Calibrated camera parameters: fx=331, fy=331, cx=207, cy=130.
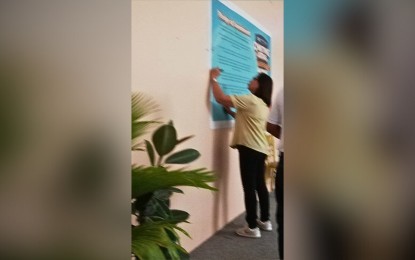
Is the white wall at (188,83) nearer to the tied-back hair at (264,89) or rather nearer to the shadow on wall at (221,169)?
the shadow on wall at (221,169)

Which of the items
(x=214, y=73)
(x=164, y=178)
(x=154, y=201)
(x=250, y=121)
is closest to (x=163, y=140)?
(x=154, y=201)

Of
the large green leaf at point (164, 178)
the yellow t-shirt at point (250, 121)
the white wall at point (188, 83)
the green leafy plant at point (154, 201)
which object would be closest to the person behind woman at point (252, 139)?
the yellow t-shirt at point (250, 121)

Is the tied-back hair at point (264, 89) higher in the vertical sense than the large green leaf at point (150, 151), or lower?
higher

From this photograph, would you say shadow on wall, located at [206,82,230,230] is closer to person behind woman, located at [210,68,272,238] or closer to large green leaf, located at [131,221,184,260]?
person behind woman, located at [210,68,272,238]

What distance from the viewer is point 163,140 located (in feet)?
4.42

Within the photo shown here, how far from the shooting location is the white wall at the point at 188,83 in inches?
64.7

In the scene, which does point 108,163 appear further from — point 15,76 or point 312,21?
point 312,21

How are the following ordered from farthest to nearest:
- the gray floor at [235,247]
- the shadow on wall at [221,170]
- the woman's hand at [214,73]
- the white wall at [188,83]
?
1. the shadow on wall at [221,170]
2. the woman's hand at [214,73]
3. the gray floor at [235,247]
4. the white wall at [188,83]

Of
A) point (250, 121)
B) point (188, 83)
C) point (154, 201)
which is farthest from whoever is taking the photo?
point (250, 121)

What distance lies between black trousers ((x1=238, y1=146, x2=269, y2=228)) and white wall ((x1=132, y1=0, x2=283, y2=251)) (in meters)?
0.15

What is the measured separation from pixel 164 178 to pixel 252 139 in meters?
1.53

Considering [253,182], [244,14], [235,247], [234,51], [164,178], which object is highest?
[244,14]

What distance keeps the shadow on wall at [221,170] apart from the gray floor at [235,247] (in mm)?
106

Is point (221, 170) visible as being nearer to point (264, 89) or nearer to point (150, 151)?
point (264, 89)
